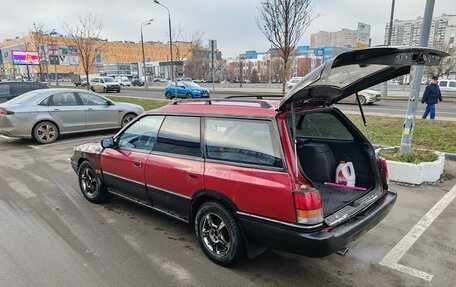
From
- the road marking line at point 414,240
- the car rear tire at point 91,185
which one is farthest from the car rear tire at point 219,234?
the car rear tire at point 91,185

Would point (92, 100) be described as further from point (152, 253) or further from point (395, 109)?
point (395, 109)

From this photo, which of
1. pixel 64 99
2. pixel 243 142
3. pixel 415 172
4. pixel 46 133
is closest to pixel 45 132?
pixel 46 133

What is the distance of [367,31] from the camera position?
26.4 metres

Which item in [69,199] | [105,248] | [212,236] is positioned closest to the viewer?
[212,236]

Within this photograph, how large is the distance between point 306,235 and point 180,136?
1739 mm

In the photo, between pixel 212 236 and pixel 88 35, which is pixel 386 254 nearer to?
pixel 212 236

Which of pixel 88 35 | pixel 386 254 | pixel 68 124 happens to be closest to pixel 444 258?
pixel 386 254

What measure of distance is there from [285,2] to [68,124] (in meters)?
7.61

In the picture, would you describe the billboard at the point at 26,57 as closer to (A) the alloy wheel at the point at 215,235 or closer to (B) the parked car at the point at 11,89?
(B) the parked car at the point at 11,89

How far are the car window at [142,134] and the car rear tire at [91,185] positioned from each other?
31.6 inches

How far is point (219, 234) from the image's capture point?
3156 millimetres

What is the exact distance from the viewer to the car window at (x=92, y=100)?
9727 millimetres

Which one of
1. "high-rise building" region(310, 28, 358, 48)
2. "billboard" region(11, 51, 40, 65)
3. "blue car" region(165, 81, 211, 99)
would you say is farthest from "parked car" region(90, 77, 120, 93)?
"high-rise building" region(310, 28, 358, 48)

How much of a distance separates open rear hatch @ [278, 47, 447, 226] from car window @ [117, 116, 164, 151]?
1.71m
